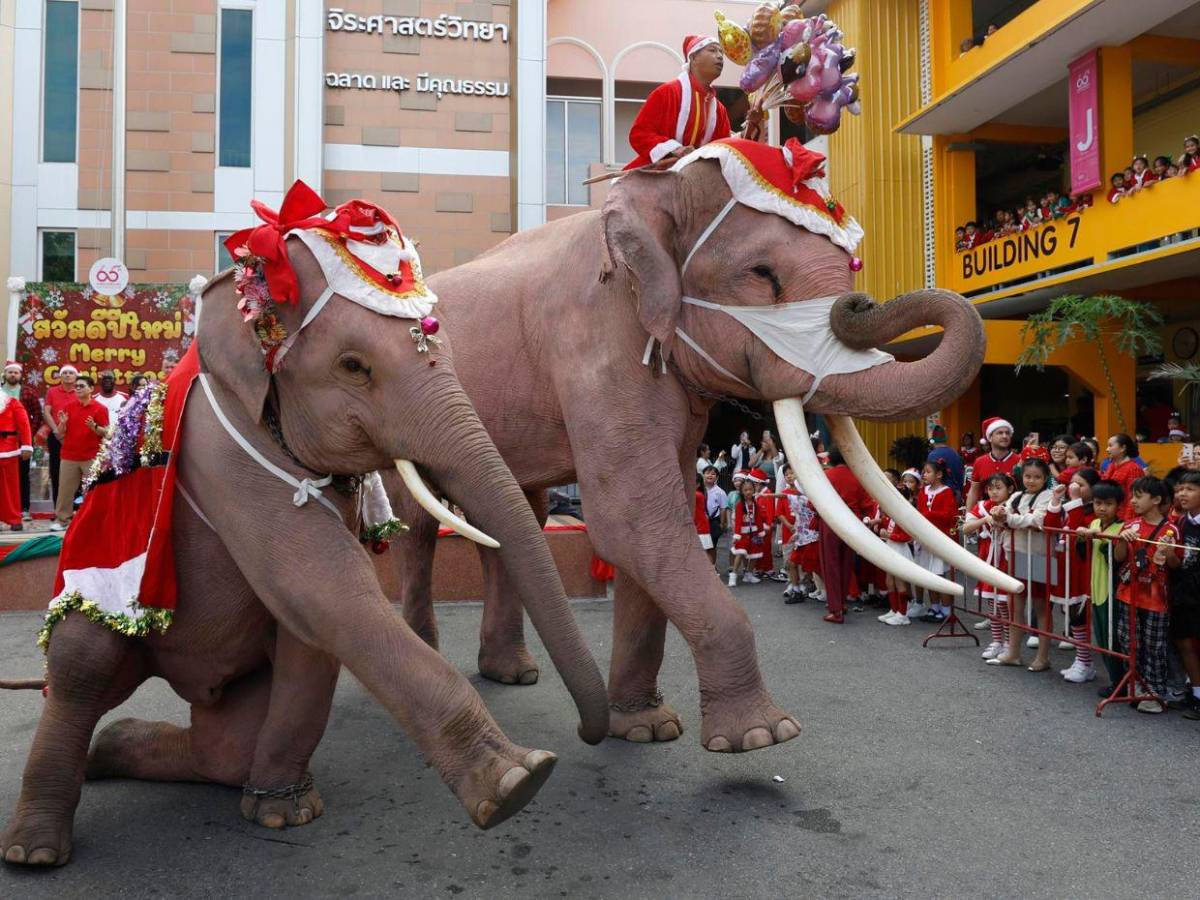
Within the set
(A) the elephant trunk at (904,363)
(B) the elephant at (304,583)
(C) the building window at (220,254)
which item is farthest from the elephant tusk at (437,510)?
(C) the building window at (220,254)

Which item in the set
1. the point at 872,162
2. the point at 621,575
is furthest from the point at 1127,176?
the point at 621,575

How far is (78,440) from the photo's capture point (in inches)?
355

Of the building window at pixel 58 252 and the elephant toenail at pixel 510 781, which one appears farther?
the building window at pixel 58 252

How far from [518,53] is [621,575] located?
12853 millimetres

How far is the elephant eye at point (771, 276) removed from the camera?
10.9ft

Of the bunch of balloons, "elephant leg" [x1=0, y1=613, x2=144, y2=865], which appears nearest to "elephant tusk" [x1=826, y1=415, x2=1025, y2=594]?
the bunch of balloons

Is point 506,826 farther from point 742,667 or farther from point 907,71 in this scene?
point 907,71

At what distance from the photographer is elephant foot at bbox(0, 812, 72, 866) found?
2.63 meters

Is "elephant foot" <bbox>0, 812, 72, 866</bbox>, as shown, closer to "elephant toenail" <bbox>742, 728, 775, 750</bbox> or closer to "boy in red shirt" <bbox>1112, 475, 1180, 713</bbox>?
"elephant toenail" <bbox>742, 728, 775, 750</bbox>

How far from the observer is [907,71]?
1700 centimetres

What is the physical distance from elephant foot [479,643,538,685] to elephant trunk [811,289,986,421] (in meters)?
2.35

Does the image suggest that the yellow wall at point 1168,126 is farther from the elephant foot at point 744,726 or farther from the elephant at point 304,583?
the elephant at point 304,583

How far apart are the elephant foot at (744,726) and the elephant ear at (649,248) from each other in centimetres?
123

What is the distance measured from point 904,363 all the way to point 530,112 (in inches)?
505
